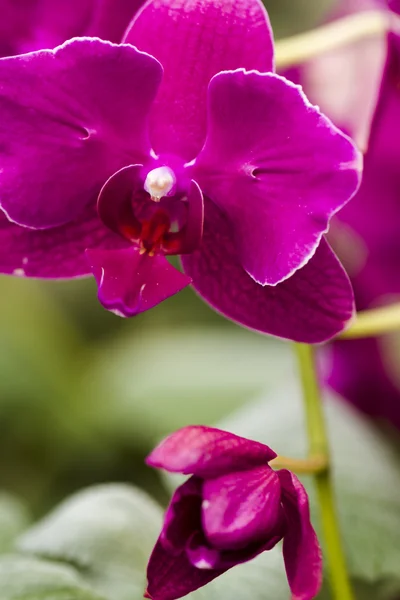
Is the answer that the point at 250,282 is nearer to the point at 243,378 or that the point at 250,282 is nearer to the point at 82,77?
the point at 82,77

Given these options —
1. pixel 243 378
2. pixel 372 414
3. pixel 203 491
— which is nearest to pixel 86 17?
pixel 203 491

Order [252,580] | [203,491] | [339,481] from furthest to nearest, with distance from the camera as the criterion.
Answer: [339,481] < [252,580] < [203,491]

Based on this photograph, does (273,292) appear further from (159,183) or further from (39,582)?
(39,582)

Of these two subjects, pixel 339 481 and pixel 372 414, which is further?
pixel 372 414

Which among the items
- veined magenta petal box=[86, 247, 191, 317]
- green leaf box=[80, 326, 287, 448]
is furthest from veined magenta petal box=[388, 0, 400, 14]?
green leaf box=[80, 326, 287, 448]

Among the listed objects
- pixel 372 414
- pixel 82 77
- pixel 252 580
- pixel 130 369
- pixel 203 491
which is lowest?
pixel 130 369

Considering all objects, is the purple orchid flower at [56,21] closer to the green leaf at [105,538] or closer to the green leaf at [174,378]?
the green leaf at [105,538]

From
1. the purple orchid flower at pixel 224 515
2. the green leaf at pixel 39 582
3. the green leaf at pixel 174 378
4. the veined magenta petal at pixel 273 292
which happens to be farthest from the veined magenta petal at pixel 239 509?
the green leaf at pixel 174 378
